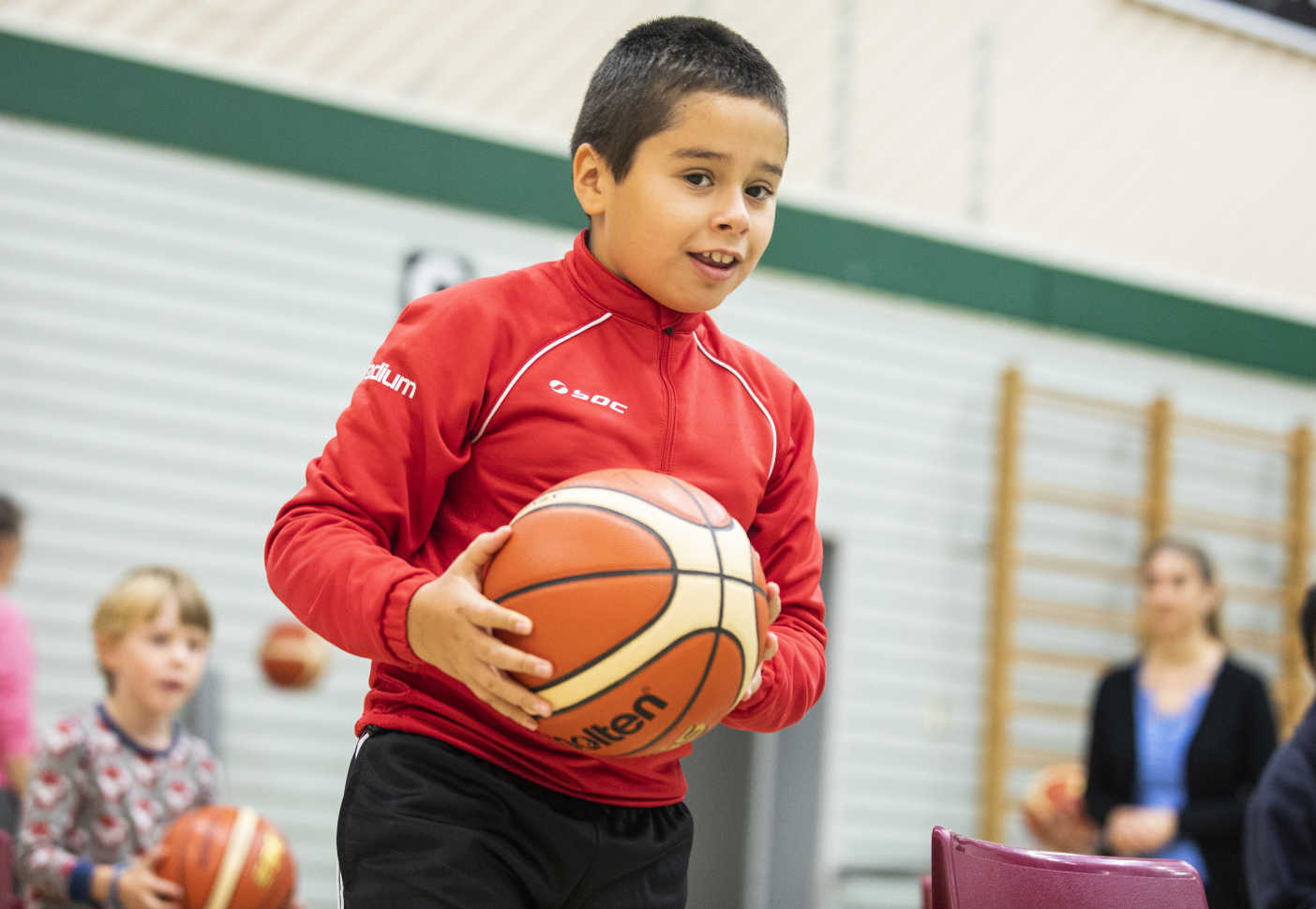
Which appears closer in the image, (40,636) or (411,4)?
(40,636)

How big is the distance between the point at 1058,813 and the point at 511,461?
4841 mm

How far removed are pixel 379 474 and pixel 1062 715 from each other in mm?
6339

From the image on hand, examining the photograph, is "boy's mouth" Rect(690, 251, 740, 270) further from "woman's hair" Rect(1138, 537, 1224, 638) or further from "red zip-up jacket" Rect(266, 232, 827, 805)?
"woman's hair" Rect(1138, 537, 1224, 638)

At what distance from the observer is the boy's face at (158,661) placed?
3.85 m

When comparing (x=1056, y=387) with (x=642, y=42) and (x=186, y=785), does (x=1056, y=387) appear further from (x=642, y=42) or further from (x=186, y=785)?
(x=642, y=42)

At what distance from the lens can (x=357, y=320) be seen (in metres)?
6.08

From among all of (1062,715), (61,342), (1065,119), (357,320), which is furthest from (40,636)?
(1065,119)

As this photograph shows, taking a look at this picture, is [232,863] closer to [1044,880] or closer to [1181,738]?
[1044,880]

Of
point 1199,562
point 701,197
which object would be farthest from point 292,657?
point 701,197

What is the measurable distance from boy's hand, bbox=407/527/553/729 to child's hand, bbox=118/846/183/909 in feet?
6.64

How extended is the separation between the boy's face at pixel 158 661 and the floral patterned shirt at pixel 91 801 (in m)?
0.11

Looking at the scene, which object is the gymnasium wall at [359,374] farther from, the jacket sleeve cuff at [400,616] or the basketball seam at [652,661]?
the basketball seam at [652,661]

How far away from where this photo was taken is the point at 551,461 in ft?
5.80

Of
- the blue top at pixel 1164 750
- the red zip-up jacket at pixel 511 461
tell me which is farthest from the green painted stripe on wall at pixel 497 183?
the red zip-up jacket at pixel 511 461
